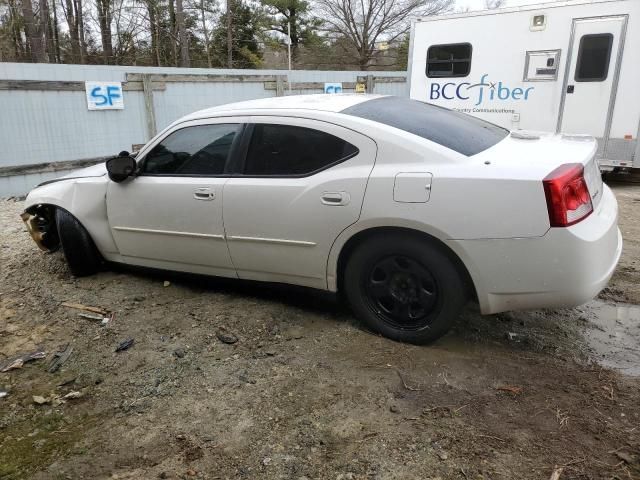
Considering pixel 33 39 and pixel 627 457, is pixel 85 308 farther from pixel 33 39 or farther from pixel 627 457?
pixel 33 39

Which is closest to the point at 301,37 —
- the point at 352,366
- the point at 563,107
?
the point at 563,107

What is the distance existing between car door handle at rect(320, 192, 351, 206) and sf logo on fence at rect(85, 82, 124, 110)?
8.32m

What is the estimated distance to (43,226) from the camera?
5.20m

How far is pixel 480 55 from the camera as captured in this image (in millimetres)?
9266

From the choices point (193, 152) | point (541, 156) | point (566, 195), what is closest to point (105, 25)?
point (193, 152)

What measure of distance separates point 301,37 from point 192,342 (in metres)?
33.5

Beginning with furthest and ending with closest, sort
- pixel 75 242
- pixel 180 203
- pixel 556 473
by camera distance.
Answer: pixel 75 242 → pixel 180 203 → pixel 556 473

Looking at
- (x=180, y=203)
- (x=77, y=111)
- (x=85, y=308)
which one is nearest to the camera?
(x=180, y=203)

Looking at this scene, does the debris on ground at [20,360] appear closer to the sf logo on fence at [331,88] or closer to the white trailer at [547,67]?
the white trailer at [547,67]

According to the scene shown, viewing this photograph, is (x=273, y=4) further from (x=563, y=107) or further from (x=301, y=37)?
(x=563, y=107)

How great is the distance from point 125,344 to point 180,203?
3.66 feet

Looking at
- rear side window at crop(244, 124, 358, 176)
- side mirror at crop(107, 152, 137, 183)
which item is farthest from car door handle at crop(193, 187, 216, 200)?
side mirror at crop(107, 152, 137, 183)

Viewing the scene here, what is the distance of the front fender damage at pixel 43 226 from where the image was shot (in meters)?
5.07

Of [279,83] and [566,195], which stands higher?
[279,83]
